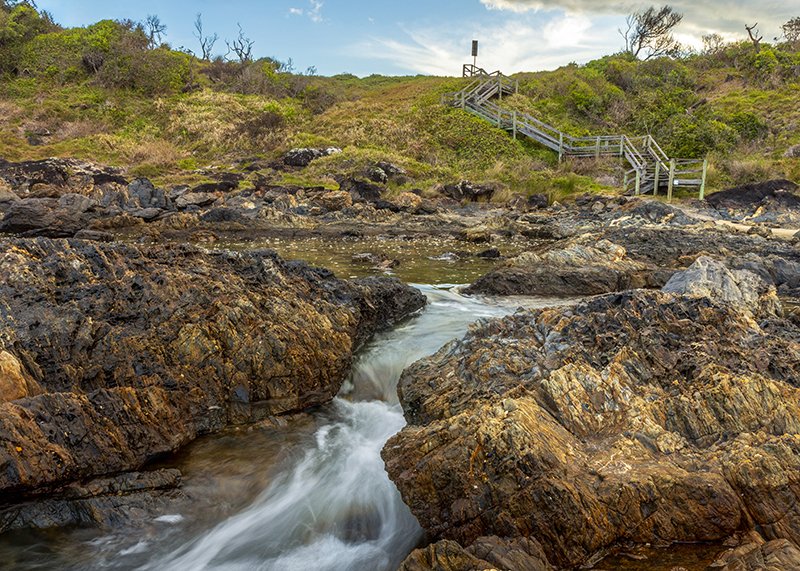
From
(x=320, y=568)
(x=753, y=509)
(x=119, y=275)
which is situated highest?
(x=119, y=275)

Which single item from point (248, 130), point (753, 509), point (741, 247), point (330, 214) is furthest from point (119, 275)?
point (248, 130)

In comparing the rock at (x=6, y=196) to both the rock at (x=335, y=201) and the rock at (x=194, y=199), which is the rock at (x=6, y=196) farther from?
the rock at (x=335, y=201)

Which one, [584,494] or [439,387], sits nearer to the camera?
[584,494]

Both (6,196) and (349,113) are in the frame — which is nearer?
(6,196)

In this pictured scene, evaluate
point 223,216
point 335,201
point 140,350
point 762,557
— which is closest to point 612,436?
point 762,557

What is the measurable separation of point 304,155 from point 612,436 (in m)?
31.4

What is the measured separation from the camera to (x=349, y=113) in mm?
42250

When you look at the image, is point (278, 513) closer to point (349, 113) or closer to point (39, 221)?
point (39, 221)

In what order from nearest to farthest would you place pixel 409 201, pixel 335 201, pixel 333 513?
pixel 333 513
pixel 335 201
pixel 409 201

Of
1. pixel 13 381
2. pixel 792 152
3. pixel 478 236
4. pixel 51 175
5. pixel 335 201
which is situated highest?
pixel 792 152

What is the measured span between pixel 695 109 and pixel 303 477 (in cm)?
3875

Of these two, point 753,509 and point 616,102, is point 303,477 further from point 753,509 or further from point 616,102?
point 616,102

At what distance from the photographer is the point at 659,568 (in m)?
3.26

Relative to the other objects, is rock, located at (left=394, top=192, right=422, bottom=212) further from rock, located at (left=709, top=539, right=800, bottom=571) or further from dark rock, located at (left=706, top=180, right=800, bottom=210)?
rock, located at (left=709, top=539, right=800, bottom=571)
